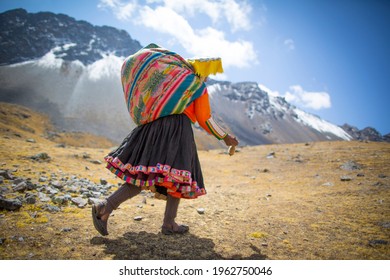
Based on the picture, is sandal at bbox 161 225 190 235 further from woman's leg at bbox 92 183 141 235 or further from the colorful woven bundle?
the colorful woven bundle

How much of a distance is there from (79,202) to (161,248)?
197cm

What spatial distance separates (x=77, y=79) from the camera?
335 ft

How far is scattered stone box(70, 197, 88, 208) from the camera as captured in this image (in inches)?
159

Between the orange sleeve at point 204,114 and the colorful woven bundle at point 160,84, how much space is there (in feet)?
0.35

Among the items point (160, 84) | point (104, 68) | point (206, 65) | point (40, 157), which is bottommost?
point (40, 157)

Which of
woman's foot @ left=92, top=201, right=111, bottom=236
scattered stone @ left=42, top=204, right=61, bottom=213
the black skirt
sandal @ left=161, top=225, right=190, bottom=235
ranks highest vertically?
the black skirt

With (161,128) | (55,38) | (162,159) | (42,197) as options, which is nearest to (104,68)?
(55,38)

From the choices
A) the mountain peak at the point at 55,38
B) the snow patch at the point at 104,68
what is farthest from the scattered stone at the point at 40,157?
the mountain peak at the point at 55,38

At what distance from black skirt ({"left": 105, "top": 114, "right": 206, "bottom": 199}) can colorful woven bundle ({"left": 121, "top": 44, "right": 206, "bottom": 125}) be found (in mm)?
154

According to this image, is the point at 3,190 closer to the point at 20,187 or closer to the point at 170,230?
the point at 20,187

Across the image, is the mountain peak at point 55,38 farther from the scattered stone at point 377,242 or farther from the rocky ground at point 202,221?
the scattered stone at point 377,242

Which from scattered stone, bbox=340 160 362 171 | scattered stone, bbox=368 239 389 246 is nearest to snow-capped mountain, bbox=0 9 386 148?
scattered stone, bbox=340 160 362 171

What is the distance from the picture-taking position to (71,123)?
66.4 m
